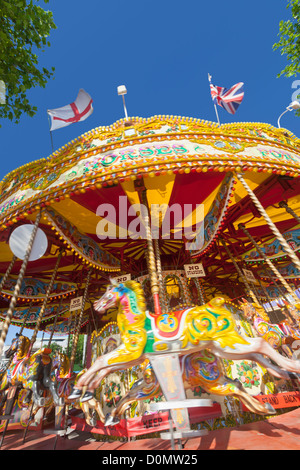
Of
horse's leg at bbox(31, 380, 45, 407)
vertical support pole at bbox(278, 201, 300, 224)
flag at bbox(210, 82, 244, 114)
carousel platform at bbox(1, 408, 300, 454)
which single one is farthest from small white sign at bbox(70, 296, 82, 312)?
flag at bbox(210, 82, 244, 114)

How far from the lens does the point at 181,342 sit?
2.87m

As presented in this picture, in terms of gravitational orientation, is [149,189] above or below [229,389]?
above

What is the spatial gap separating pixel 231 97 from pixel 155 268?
5267mm

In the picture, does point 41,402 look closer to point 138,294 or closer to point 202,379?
point 138,294

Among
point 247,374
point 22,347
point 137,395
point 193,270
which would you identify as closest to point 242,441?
point 137,395

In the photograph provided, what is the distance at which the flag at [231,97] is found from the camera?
6.50 m

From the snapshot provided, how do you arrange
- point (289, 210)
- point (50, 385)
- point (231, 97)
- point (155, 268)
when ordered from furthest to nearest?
point (231, 97)
point (289, 210)
point (155, 268)
point (50, 385)

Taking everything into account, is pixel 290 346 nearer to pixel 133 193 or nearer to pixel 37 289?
pixel 133 193

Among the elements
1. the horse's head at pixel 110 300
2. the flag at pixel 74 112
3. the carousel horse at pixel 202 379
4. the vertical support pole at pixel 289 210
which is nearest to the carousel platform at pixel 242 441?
the carousel horse at pixel 202 379

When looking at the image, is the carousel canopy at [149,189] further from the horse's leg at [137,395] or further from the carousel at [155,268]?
the horse's leg at [137,395]

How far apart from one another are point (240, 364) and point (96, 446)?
3.54m

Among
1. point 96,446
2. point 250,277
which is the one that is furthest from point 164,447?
point 250,277

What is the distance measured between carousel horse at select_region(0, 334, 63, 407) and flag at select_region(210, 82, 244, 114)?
295 inches

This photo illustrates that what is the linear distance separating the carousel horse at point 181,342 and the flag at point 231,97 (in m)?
5.77
